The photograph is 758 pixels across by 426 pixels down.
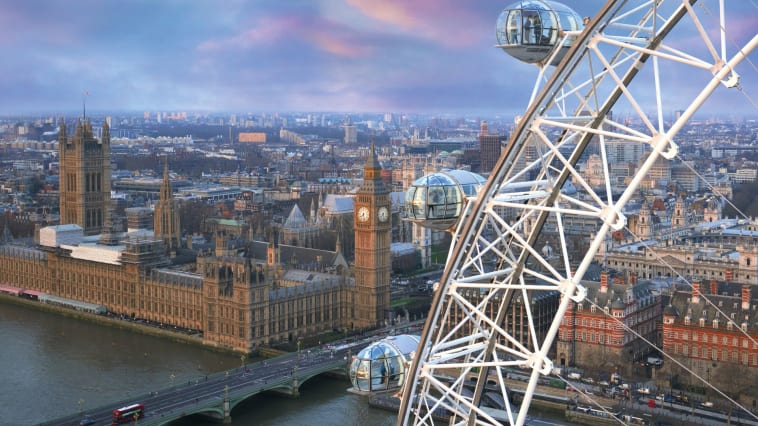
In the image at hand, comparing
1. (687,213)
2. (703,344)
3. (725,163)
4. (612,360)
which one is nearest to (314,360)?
(612,360)

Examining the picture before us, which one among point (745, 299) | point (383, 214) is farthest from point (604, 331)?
point (383, 214)

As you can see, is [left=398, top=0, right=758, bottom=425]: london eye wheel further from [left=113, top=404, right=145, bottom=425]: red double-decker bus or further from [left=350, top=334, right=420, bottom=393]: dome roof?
[left=113, top=404, right=145, bottom=425]: red double-decker bus

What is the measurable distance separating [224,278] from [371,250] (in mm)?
4136

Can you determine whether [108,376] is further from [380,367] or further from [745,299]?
[380,367]

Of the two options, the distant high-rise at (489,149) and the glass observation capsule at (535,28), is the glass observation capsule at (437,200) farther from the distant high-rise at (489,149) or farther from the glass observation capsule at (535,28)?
the distant high-rise at (489,149)

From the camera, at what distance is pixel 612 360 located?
22.4 metres

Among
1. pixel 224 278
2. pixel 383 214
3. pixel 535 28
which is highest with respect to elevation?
pixel 535 28

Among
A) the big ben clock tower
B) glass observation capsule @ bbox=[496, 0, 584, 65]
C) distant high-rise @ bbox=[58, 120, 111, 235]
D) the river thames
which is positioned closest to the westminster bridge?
the river thames

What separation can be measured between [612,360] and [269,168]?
63.0 m

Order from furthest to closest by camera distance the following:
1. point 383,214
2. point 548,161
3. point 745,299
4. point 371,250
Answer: point 383,214
point 371,250
point 745,299
point 548,161

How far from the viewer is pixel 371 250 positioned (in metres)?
28.2

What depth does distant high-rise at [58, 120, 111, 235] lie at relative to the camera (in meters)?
38.5

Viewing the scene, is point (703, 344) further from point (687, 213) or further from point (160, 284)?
point (687, 213)

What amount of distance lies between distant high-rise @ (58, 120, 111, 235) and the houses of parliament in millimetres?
2430
